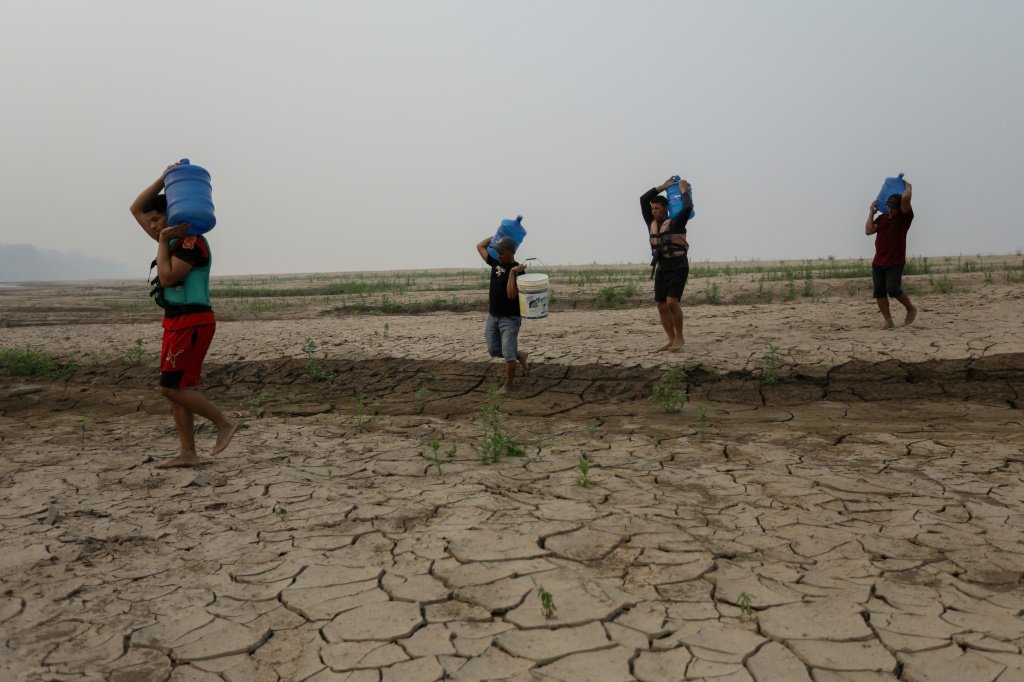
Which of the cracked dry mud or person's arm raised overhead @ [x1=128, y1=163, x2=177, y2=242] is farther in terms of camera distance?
person's arm raised overhead @ [x1=128, y1=163, x2=177, y2=242]

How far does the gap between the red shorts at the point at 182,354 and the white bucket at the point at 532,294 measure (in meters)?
2.69

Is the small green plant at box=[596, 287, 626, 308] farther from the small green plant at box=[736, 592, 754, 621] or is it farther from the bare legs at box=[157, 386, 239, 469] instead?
the small green plant at box=[736, 592, 754, 621]

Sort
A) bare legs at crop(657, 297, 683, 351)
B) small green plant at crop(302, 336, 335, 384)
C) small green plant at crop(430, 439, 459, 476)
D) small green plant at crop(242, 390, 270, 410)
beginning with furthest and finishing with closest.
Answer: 1. small green plant at crop(302, 336, 335, 384)
2. bare legs at crop(657, 297, 683, 351)
3. small green plant at crop(242, 390, 270, 410)
4. small green plant at crop(430, 439, 459, 476)

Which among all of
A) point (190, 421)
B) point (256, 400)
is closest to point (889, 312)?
point (256, 400)

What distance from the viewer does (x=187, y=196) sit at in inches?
170

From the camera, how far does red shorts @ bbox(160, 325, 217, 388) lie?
449 centimetres

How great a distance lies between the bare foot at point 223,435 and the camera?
4.87 m

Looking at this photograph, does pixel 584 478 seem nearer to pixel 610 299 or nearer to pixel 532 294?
pixel 532 294

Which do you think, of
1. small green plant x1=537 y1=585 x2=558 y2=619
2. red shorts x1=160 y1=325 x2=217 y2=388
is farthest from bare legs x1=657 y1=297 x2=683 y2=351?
small green plant x1=537 y1=585 x2=558 y2=619

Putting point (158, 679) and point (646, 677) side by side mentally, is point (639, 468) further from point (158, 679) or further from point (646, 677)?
point (158, 679)

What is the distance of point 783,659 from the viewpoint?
98.3 inches

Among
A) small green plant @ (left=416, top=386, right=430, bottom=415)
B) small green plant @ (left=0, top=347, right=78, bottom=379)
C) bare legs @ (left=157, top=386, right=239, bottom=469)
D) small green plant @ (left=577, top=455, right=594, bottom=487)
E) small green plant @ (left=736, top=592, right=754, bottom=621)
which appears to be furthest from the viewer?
small green plant @ (left=0, top=347, right=78, bottom=379)

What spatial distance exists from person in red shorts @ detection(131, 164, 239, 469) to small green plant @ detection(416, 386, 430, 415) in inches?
91.0

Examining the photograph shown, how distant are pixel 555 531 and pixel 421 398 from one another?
355cm
